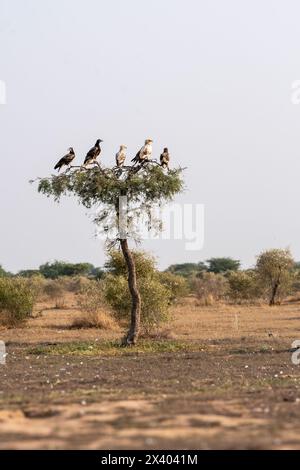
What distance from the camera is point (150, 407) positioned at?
973 cm

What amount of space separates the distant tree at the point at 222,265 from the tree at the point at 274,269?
1559 inches

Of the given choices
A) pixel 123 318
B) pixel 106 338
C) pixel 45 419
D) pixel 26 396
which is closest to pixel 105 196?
pixel 106 338

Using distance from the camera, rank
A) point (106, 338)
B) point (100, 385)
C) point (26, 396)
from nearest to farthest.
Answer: point (26, 396)
point (100, 385)
point (106, 338)

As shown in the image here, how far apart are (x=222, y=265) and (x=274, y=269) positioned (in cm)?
4325

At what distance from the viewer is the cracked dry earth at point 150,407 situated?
786 centimetres

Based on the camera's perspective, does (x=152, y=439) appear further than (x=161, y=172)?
No

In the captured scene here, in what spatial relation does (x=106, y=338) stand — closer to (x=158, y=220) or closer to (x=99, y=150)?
A: (x=158, y=220)

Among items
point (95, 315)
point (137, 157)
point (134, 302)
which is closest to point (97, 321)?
point (95, 315)

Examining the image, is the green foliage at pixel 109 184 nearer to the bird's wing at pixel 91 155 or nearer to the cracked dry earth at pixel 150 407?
the bird's wing at pixel 91 155

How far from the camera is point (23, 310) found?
3025 cm

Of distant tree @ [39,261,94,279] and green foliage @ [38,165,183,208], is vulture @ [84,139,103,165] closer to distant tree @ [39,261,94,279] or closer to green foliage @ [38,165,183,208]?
green foliage @ [38,165,183,208]

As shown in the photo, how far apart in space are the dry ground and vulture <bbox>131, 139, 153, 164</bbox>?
4920 mm

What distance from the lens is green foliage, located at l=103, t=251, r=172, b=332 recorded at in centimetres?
2570

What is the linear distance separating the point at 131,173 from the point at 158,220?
153 cm
